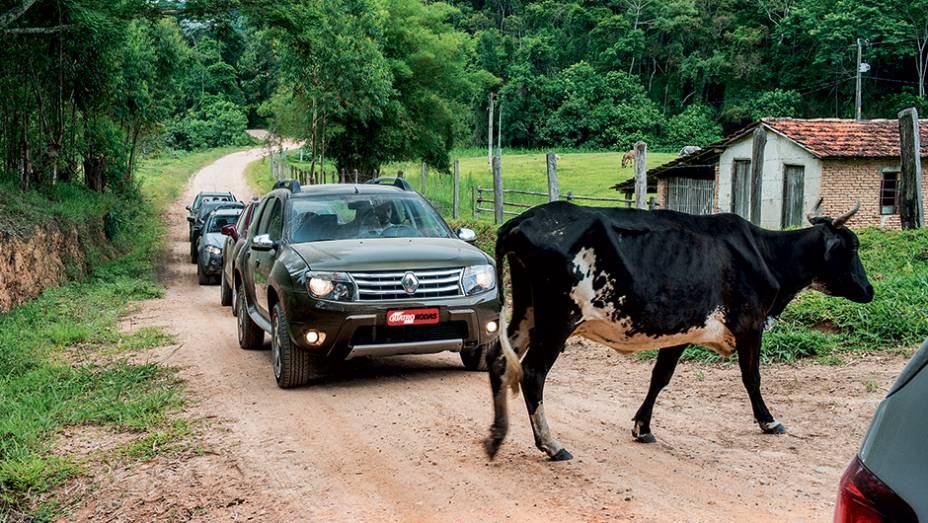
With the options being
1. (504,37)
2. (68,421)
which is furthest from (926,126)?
(504,37)

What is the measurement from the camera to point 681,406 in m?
7.98

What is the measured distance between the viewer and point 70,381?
9336 mm

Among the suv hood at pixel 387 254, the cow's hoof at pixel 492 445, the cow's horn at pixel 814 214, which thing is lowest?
the cow's hoof at pixel 492 445

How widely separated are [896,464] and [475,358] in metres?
7.52

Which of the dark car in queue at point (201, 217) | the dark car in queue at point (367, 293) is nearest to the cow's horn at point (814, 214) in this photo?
the dark car in queue at point (367, 293)

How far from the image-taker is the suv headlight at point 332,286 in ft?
27.5

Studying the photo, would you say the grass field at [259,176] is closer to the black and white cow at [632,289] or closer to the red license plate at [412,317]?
the red license plate at [412,317]

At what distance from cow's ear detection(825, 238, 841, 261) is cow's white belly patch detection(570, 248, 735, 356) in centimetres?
116

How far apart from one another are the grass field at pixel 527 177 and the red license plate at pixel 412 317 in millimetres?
20466

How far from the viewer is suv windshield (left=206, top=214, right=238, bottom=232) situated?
1959 centimetres

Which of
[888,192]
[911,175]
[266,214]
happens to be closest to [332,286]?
[266,214]

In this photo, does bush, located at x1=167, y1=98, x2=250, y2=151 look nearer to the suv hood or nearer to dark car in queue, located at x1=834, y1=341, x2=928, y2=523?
the suv hood

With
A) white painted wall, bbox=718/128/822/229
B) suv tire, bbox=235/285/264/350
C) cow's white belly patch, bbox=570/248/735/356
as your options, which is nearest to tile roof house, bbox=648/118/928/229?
white painted wall, bbox=718/128/822/229

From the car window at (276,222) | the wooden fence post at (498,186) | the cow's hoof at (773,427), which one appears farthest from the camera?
the wooden fence post at (498,186)
